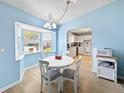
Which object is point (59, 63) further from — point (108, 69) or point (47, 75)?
point (108, 69)

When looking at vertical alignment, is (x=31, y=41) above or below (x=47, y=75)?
above

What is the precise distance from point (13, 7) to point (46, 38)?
289 centimetres

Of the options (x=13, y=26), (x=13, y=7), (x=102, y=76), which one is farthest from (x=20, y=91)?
(x=102, y=76)

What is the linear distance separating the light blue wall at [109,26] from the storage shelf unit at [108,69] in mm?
451

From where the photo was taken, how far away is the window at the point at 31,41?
4.49m

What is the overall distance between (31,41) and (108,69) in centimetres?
384

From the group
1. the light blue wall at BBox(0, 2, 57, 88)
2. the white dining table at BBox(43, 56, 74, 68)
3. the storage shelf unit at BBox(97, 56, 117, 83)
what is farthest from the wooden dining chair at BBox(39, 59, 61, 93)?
the storage shelf unit at BBox(97, 56, 117, 83)

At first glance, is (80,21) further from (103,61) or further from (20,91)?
(20,91)

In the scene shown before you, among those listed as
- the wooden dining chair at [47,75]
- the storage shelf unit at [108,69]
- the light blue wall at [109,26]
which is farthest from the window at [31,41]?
the storage shelf unit at [108,69]

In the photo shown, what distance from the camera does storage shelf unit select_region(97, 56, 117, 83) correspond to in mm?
2951


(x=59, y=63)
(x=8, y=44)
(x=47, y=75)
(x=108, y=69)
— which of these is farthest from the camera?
(x=108, y=69)

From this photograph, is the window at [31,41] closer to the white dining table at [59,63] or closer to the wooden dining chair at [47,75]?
the white dining table at [59,63]

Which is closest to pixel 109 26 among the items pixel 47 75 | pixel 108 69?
pixel 108 69

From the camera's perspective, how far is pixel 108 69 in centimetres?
310
